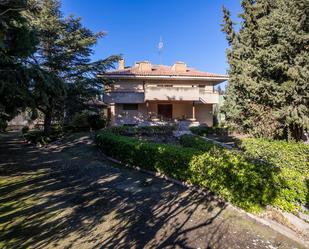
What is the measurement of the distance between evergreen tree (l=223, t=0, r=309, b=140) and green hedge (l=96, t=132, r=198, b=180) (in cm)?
656

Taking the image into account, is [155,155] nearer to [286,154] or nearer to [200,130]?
[286,154]

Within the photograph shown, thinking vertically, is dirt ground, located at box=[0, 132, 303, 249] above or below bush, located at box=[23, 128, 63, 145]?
below

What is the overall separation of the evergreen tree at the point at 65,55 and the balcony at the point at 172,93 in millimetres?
5156

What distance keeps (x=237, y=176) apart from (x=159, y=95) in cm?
1975

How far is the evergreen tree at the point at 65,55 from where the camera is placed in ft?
66.5

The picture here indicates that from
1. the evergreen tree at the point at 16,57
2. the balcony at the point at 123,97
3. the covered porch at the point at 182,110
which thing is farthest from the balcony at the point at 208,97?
the evergreen tree at the point at 16,57

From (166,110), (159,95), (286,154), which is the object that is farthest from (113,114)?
(286,154)

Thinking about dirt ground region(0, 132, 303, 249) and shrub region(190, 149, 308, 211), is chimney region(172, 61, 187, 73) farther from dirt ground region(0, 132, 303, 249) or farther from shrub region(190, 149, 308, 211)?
shrub region(190, 149, 308, 211)

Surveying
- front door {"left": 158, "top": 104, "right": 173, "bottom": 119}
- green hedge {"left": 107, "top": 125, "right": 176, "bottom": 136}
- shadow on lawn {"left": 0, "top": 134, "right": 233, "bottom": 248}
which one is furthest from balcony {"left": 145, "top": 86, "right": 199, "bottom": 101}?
shadow on lawn {"left": 0, "top": 134, "right": 233, "bottom": 248}

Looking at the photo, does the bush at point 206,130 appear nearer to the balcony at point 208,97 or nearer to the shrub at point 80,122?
the balcony at point 208,97

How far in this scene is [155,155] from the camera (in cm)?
1047

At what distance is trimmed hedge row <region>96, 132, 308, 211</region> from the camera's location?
5605mm

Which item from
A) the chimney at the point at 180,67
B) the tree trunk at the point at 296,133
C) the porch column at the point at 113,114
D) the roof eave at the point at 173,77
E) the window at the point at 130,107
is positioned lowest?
the tree trunk at the point at 296,133

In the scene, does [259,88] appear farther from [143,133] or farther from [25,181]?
[25,181]
